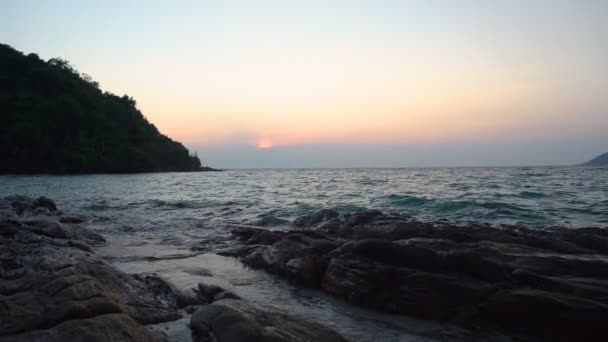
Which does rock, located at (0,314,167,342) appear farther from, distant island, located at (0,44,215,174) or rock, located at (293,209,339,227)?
distant island, located at (0,44,215,174)

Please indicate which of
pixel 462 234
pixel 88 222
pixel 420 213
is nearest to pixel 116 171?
pixel 88 222

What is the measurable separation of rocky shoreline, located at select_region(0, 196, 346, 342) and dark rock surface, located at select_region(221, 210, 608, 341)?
0.40 meters

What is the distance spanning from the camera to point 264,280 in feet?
21.7

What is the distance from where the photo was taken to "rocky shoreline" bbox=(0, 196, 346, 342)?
328cm

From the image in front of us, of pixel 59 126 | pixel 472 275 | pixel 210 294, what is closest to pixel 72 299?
pixel 210 294

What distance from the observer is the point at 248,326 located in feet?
12.0

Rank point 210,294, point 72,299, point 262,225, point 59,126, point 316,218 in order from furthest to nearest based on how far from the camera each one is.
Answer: point 59,126 → point 262,225 → point 316,218 → point 210,294 → point 72,299

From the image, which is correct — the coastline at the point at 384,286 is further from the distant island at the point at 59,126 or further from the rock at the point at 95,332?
the distant island at the point at 59,126

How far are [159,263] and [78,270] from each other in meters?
3.19

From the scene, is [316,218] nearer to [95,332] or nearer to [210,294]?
[210,294]

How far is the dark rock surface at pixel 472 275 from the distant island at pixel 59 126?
66.6 metres

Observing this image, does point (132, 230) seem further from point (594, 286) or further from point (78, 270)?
point (594, 286)

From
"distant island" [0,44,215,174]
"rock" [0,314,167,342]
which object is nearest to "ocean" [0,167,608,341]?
"rock" [0,314,167,342]

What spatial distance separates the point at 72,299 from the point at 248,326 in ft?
5.55
